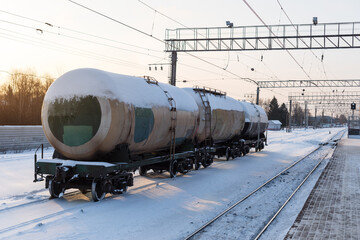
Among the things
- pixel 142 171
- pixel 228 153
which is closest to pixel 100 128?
pixel 142 171

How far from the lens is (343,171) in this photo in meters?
17.1

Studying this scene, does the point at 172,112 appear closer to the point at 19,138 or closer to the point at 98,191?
the point at 98,191

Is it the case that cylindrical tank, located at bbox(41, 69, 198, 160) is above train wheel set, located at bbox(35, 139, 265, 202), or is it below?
above

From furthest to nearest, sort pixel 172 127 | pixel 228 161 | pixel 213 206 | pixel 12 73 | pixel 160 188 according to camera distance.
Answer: pixel 12 73, pixel 228 161, pixel 172 127, pixel 160 188, pixel 213 206

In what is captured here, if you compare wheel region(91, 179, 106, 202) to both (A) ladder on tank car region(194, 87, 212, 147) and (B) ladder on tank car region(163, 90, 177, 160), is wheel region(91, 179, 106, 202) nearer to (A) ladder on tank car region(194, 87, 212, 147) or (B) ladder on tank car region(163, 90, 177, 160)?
(B) ladder on tank car region(163, 90, 177, 160)

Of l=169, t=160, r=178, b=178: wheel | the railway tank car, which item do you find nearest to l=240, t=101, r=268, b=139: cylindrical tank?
l=169, t=160, r=178, b=178: wheel

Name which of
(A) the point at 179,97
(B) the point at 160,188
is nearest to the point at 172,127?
(A) the point at 179,97

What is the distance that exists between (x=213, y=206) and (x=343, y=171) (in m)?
10.7

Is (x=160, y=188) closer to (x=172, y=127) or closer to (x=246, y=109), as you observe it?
(x=172, y=127)

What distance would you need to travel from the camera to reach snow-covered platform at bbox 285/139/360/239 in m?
7.37

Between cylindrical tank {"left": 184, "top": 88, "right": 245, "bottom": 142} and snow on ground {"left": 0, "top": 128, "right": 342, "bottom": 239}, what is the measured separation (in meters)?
3.35

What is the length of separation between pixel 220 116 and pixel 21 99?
36.4 metres

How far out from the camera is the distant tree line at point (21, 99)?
42.6 meters

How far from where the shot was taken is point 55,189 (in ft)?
33.2
